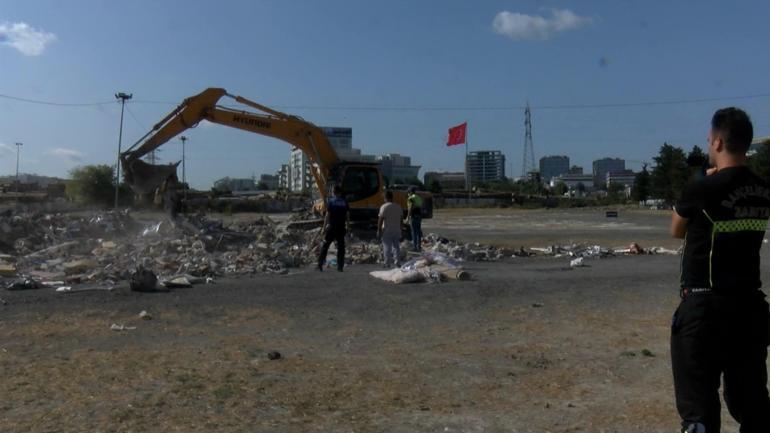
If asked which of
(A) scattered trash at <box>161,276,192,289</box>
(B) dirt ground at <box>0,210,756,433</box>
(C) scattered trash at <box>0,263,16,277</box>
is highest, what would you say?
(C) scattered trash at <box>0,263,16,277</box>

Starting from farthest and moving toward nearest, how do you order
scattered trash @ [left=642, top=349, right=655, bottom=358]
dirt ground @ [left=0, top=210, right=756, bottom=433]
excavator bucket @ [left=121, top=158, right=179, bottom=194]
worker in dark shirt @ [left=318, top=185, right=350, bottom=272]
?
excavator bucket @ [left=121, top=158, right=179, bottom=194]
worker in dark shirt @ [left=318, top=185, right=350, bottom=272]
scattered trash @ [left=642, top=349, right=655, bottom=358]
dirt ground @ [left=0, top=210, right=756, bottom=433]

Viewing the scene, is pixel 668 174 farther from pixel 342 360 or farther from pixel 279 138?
pixel 342 360

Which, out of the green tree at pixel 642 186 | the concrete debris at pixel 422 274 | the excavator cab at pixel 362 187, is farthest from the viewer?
the green tree at pixel 642 186

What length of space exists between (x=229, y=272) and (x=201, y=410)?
10.5 m

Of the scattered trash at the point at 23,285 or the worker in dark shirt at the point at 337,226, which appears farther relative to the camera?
the worker in dark shirt at the point at 337,226

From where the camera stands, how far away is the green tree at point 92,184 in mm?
73875

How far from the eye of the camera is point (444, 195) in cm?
9319

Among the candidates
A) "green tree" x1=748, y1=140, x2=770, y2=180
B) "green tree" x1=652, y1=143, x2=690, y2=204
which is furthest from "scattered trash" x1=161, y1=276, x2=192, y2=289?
"green tree" x1=652, y1=143, x2=690, y2=204

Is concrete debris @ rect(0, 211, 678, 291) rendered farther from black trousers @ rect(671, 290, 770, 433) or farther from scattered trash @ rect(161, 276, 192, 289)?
black trousers @ rect(671, 290, 770, 433)

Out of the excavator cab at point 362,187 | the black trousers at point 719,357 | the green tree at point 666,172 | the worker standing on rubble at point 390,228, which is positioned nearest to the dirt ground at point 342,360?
the black trousers at point 719,357

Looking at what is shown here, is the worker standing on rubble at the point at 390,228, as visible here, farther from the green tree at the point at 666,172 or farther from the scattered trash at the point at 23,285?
the green tree at the point at 666,172

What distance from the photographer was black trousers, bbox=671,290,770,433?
3.67m

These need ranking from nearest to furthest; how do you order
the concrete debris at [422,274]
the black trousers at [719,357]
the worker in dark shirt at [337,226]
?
the black trousers at [719,357]
the concrete debris at [422,274]
the worker in dark shirt at [337,226]

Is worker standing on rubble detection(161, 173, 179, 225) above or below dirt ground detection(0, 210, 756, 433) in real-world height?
Result: above
